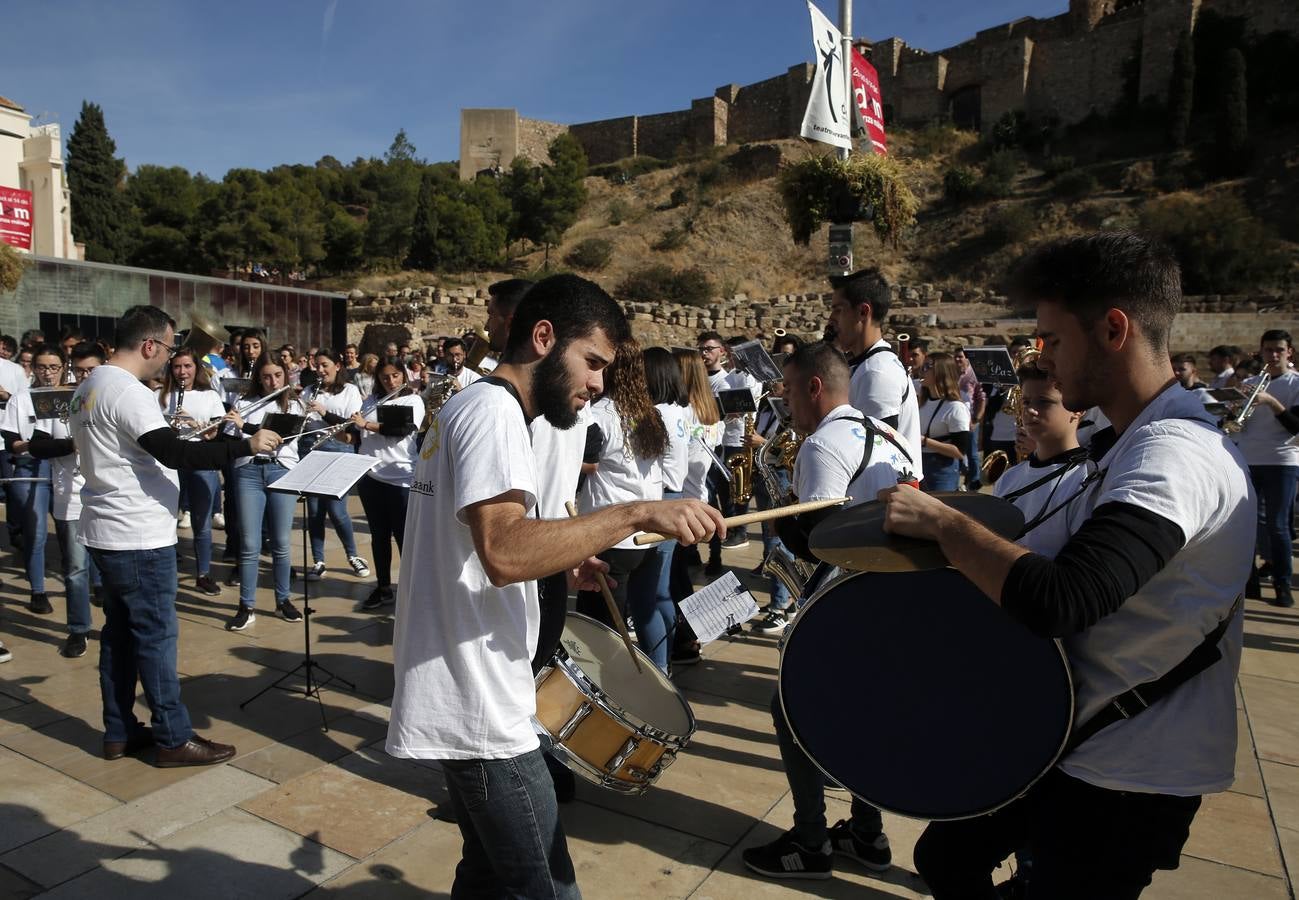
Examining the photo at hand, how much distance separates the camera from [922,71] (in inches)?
2138

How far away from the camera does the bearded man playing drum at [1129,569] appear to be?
5.12ft

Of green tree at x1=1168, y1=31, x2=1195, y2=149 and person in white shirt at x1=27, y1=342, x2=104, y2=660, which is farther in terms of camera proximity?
green tree at x1=1168, y1=31, x2=1195, y2=149

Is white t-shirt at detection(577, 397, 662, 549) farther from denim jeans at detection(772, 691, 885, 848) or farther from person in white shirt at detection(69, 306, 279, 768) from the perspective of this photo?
denim jeans at detection(772, 691, 885, 848)

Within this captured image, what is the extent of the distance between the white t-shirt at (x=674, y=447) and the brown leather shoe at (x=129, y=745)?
10.1 ft

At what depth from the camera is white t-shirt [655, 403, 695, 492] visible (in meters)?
5.25

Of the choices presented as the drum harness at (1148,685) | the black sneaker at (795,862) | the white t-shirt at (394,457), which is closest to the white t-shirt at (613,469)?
the black sneaker at (795,862)

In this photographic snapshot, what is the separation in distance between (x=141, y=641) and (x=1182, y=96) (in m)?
50.7

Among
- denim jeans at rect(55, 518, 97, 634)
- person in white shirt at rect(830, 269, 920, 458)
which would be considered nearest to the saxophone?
person in white shirt at rect(830, 269, 920, 458)

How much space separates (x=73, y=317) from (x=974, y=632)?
26729mm

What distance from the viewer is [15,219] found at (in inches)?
1264

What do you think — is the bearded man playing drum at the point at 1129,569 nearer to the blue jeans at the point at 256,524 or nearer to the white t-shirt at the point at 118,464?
the white t-shirt at the point at 118,464

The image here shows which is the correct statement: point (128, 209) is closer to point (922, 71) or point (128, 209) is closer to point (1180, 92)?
point (922, 71)

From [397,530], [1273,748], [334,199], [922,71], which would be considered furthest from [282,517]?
[334,199]

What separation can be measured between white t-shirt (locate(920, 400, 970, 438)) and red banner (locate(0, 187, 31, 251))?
115ft
